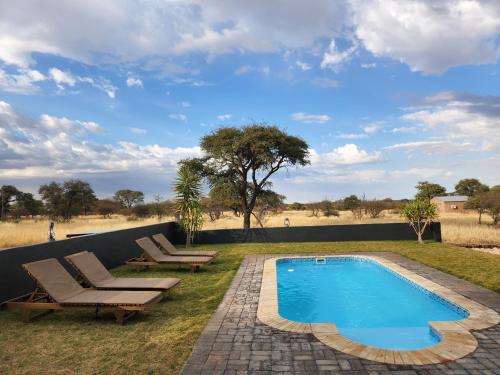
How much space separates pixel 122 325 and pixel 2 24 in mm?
9280

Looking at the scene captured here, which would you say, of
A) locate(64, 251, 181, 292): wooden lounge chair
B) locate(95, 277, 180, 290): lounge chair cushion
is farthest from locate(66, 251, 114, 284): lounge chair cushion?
locate(95, 277, 180, 290): lounge chair cushion

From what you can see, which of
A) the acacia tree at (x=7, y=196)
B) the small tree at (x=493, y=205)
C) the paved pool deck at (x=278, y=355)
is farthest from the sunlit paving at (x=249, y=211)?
the acacia tree at (x=7, y=196)

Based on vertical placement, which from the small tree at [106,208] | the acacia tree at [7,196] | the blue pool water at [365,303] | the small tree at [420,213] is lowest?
the blue pool water at [365,303]

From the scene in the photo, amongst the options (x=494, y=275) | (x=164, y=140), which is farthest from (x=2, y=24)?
(x=494, y=275)

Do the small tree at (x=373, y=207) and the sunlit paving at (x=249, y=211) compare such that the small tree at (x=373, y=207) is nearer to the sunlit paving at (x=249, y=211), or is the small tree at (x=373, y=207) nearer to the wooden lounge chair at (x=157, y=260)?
the sunlit paving at (x=249, y=211)

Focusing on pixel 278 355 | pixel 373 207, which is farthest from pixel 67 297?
pixel 373 207

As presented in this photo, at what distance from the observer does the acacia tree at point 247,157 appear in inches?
981

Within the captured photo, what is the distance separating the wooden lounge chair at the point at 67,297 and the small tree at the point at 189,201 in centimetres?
1090

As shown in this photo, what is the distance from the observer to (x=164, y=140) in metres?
20.4

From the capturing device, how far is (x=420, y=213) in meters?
17.0

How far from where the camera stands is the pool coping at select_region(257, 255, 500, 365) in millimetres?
4387

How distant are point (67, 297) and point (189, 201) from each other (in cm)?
1176

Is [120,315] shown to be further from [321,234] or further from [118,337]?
[321,234]

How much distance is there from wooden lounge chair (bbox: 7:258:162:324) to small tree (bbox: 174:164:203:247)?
1090 cm
